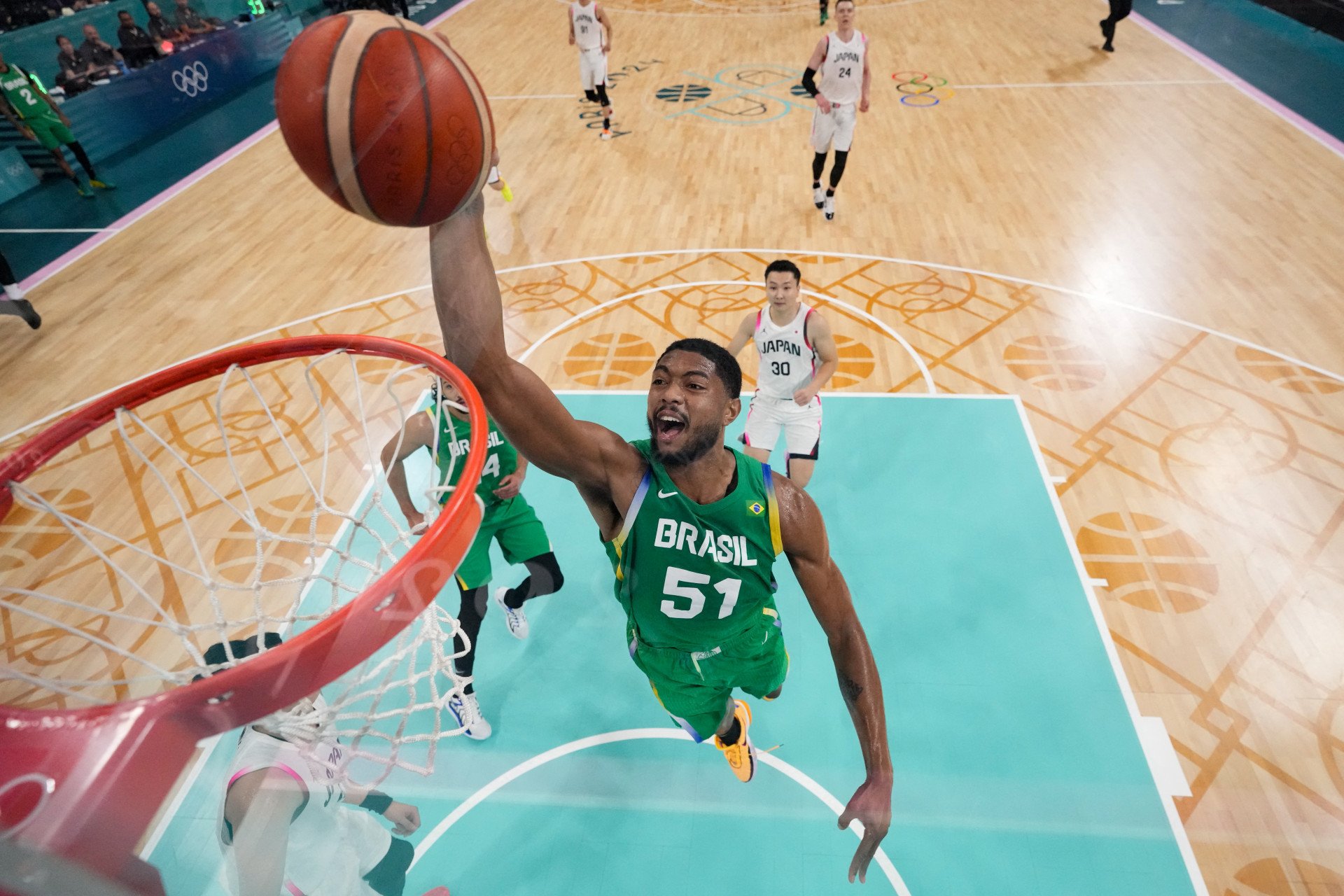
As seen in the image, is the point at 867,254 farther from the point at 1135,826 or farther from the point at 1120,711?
the point at 1135,826

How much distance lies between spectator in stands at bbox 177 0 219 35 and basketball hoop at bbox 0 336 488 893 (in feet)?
31.9

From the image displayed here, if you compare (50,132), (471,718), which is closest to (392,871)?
(471,718)

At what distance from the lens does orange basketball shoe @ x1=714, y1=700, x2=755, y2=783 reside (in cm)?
299

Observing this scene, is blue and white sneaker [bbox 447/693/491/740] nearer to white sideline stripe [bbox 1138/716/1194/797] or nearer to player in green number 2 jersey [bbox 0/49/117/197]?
white sideline stripe [bbox 1138/716/1194/797]

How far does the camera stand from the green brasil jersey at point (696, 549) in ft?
7.07

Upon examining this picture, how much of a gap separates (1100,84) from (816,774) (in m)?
11.8

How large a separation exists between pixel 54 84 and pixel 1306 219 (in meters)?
15.5

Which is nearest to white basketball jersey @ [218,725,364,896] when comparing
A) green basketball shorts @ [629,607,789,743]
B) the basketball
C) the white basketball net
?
the white basketball net

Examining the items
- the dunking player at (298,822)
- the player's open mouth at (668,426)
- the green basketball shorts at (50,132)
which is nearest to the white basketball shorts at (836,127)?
the player's open mouth at (668,426)

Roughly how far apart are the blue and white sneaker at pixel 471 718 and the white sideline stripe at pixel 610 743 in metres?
0.21

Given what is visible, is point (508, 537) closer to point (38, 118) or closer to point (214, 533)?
point (214, 533)

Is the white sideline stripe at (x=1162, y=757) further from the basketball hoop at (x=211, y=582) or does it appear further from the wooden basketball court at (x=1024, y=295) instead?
the basketball hoop at (x=211, y=582)

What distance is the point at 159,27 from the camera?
11.3 meters

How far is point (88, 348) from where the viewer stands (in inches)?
251
